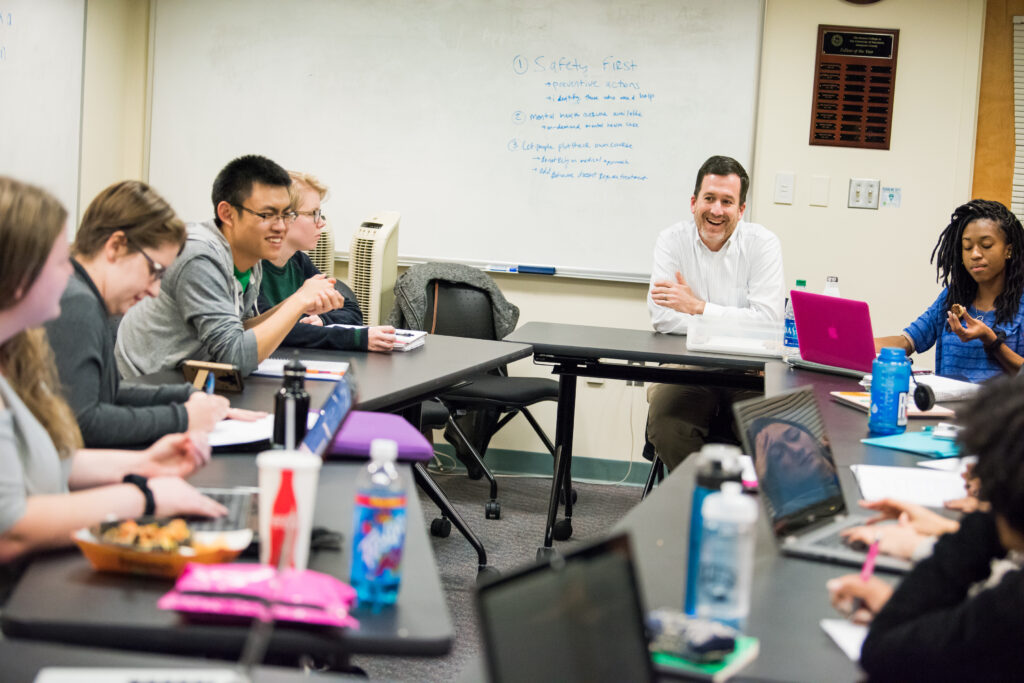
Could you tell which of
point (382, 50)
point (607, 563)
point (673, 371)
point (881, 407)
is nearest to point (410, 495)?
point (607, 563)

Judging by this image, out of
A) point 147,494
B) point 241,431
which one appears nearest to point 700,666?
point 147,494

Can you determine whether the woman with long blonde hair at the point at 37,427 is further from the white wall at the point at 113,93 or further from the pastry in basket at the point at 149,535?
the white wall at the point at 113,93

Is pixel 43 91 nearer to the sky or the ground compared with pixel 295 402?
nearer to the sky

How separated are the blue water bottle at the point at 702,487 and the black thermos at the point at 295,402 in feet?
2.52

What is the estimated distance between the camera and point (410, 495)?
1659 millimetres

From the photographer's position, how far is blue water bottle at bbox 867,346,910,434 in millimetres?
2330

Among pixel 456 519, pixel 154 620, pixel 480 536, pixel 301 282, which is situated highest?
pixel 301 282

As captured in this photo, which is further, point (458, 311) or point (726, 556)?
point (458, 311)

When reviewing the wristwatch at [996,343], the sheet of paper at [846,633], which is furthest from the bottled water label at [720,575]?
the wristwatch at [996,343]

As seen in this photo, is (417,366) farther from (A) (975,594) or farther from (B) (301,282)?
(A) (975,594)

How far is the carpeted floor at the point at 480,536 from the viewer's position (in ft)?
8.92

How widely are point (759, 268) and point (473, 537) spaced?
153 centimetres

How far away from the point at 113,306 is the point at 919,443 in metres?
1.68

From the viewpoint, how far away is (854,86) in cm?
427
